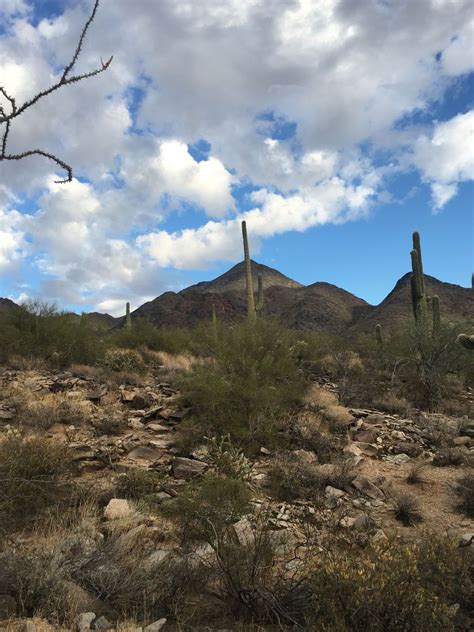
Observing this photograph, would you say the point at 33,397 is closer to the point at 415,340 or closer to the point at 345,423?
the point at 345,423

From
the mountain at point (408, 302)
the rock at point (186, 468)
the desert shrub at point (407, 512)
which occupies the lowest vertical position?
the desert shrub at point (407, 512)

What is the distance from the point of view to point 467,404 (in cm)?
1342

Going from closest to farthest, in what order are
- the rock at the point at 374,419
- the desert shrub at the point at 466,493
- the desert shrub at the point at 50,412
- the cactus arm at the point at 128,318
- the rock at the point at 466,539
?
the rock at the point at 466,539 → the desert shrub at the point at 466,493 → the desert shrub at the point at 50,412 → the rock at the point at 374,419 → the cactus arm at the point at 128,318

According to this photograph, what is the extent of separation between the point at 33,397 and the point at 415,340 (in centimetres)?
1166

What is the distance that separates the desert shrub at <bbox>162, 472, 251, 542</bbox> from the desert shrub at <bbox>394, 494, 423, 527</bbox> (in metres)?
2.20

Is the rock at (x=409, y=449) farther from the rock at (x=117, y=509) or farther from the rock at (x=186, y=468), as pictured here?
the rock at (x=117, y=509)

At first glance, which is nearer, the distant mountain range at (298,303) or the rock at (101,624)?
the rock at (101,624)

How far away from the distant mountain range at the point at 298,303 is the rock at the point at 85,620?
35399 mm

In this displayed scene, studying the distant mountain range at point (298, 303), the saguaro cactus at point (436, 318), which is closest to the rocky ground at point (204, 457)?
the saguaro cactus at point (436, 318)

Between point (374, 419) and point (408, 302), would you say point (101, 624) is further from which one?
point (408, 302)

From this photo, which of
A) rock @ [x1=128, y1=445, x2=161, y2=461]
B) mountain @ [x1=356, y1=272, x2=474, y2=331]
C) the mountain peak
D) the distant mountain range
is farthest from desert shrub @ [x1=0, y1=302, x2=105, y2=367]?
the mountain peak

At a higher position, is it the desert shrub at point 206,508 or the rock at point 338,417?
the rock at point 338,417

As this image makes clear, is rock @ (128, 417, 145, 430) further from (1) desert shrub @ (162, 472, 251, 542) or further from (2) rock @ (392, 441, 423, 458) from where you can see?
(2) rock @ (392, 441, 423, 458)

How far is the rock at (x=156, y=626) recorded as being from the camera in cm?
318
